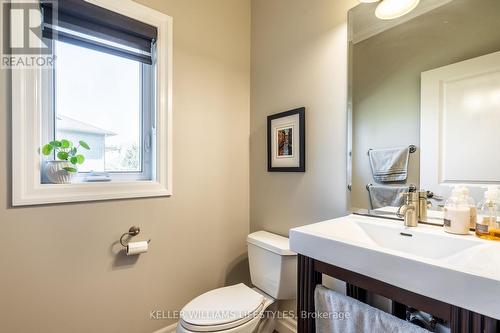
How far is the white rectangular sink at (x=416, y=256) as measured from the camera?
0.57 meters

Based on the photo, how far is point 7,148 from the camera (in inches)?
41.8

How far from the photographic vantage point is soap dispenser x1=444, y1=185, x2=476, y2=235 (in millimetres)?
888

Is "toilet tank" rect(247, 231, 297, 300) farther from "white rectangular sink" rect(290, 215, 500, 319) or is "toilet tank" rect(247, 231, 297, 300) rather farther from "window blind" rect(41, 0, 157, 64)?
"window blind" rect(41, 0, 157, 64)

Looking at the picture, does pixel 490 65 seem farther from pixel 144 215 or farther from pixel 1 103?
pixel 1 103

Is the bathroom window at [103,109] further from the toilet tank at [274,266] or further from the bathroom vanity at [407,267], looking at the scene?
the bathroom vanity at [407,267]

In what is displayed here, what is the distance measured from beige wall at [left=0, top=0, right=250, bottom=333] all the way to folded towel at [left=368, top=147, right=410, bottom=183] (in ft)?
3.12

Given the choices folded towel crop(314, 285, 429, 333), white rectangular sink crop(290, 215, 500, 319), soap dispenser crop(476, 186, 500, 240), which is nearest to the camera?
white rectangular sink crop(290, 215, 500, 319)

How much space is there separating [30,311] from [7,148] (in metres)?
0.76

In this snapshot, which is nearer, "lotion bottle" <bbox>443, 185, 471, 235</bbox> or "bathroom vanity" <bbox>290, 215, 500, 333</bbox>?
"bathroom vanity" <bbox>290, 215, 500, 333</bbox>

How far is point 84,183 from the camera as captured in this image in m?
1.24

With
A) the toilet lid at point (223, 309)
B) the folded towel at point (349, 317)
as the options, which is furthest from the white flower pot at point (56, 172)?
the folded towel at point (349, 317)

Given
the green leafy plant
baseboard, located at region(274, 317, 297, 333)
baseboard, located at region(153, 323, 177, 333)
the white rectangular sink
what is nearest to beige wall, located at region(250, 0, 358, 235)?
the white rectangular sink

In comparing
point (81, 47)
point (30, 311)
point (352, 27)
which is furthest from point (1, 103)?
point (352, 27)
